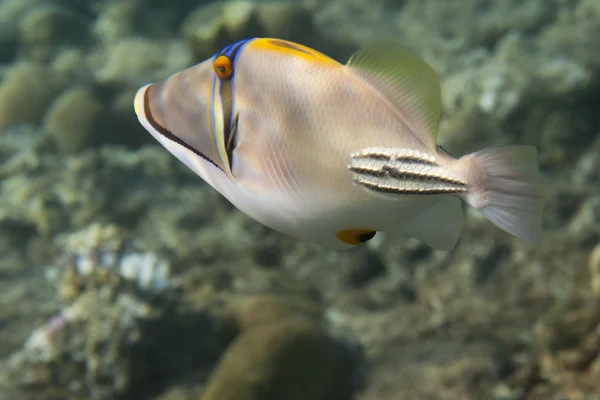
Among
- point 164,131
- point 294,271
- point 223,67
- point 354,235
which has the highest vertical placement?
point 223,67

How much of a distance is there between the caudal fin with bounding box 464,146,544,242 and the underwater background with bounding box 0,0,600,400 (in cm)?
215

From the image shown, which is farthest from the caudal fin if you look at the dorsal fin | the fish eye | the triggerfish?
the fish eye

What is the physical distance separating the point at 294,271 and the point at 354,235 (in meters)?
3.66

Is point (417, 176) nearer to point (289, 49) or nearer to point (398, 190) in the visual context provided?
point (398, 190)

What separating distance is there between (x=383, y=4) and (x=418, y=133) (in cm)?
963

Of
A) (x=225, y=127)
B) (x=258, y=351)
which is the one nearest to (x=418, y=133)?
(x=225, y=127)

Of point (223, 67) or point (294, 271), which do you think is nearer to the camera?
point (223, 67)

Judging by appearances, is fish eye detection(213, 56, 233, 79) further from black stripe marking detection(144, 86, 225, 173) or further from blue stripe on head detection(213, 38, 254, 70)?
black stripe marking detection(144, 86, 225, 173)

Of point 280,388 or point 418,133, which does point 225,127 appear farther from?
point 280,388

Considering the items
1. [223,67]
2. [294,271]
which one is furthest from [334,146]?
[294,271]

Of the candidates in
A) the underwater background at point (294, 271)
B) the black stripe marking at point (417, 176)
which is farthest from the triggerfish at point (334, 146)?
the underwater background at point (294, 271)

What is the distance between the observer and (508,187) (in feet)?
2.89

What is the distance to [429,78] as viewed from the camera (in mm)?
901

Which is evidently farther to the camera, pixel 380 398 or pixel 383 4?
pixel 383 4
